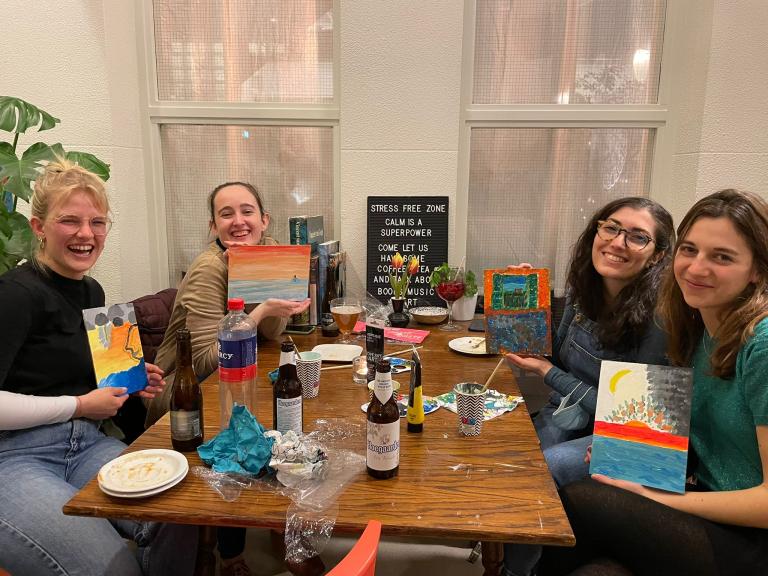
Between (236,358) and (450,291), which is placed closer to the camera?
(236,358)

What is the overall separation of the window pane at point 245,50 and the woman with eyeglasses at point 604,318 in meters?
Result: 1.70

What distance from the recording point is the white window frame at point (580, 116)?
2.72 metres

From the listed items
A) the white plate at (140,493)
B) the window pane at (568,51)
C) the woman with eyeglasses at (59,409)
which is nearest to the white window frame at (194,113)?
the window pane at (568,51)

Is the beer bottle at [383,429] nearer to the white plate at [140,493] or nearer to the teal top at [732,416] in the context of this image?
the white plate at [140,493]

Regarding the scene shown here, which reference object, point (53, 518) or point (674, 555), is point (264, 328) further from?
point (674, 555)

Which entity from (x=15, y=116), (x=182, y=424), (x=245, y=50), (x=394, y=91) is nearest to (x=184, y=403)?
(x=182, y=424)

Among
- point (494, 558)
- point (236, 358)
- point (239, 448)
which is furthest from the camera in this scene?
point (494, 558)

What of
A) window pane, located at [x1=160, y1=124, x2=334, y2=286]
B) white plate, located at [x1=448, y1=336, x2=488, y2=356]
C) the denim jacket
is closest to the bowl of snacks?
white plate, located at [x1=448, y1=336, x2=488, y2=356]

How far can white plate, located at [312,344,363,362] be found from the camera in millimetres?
1835

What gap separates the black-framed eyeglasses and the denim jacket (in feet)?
0.82

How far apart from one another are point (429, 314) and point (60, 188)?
1493 millimetres

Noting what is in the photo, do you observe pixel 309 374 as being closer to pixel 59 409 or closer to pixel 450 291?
pixel 59 409

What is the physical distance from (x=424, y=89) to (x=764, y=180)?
167 centimetres

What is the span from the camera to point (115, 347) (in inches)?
60.1
